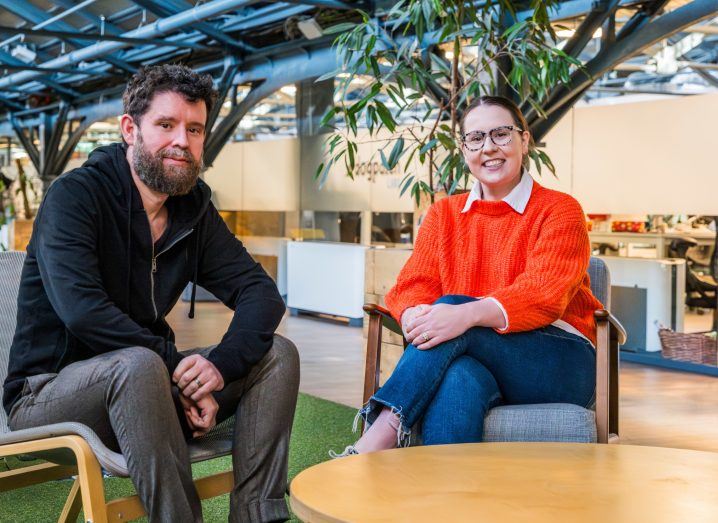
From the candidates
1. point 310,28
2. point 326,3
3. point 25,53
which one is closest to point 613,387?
point 326,3

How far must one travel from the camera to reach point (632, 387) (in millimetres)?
6289

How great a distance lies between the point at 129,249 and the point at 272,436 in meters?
0.59

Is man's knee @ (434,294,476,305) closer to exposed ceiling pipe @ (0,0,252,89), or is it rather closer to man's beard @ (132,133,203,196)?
man's beard @ (132,133,203,196)

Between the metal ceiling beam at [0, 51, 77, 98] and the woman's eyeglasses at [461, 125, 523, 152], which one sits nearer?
the woman's eyeglasses at [461, 125, 523, 152]

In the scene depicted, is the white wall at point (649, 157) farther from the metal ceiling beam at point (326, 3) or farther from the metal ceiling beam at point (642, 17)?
the metal ceiling beam at point (326, 3)

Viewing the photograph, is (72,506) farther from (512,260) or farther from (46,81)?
(46,81)

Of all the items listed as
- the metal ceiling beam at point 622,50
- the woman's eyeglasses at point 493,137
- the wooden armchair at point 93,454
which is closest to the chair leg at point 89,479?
the wooden armchair at point 93,454

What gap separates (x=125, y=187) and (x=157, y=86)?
10.7 inches

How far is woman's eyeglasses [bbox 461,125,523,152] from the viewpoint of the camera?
9.41 ft

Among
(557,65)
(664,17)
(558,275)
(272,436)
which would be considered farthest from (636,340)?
(272,436)

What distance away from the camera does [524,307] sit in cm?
256

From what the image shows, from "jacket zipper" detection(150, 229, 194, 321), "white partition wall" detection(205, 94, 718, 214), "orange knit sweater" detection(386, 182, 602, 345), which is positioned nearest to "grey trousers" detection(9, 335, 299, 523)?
"jacket zipper" detection(150, 229, 194, 321)

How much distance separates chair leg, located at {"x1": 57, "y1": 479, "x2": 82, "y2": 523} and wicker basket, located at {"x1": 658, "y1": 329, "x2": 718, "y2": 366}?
218 inches

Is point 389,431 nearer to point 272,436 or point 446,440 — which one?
point 446,440
